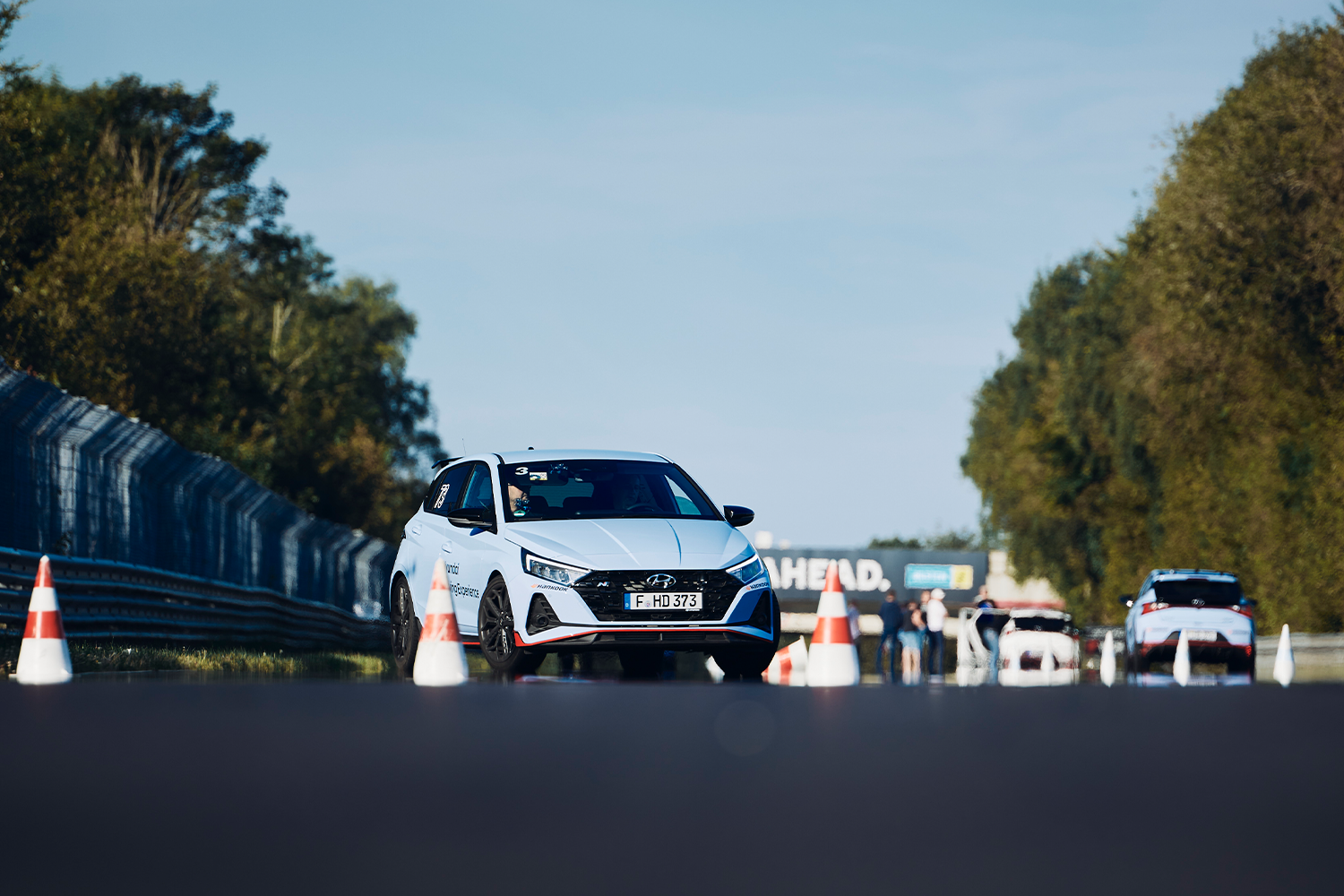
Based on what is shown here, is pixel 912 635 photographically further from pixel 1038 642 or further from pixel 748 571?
pixel 748 571

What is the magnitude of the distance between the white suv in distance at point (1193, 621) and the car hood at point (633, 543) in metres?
13.3

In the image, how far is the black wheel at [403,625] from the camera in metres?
16.1

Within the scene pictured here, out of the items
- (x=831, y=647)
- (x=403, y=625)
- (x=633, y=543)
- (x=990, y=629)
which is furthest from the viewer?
(x=990, y=629)

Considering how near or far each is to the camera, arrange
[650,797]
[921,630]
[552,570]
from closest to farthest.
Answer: [650,797], [552,570], [921,630]

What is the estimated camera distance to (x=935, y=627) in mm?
33000

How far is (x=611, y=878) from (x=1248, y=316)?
3834 cm

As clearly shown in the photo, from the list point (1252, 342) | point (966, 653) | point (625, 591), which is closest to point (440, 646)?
point (625, 591)

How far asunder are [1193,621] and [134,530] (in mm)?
13722

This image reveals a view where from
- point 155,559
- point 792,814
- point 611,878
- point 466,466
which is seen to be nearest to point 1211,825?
point 792,814

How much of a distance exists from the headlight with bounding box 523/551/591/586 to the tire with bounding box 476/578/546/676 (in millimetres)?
378

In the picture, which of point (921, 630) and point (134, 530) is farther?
point (921, 630)

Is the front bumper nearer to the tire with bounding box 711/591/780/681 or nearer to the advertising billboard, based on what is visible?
the tire with bounding box 711/591/780/681

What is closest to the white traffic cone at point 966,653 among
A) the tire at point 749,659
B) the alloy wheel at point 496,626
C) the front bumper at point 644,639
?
the tire at point 749,659

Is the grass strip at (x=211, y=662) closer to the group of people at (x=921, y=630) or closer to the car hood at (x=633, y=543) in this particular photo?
the car hood at (x=633, y=543)
